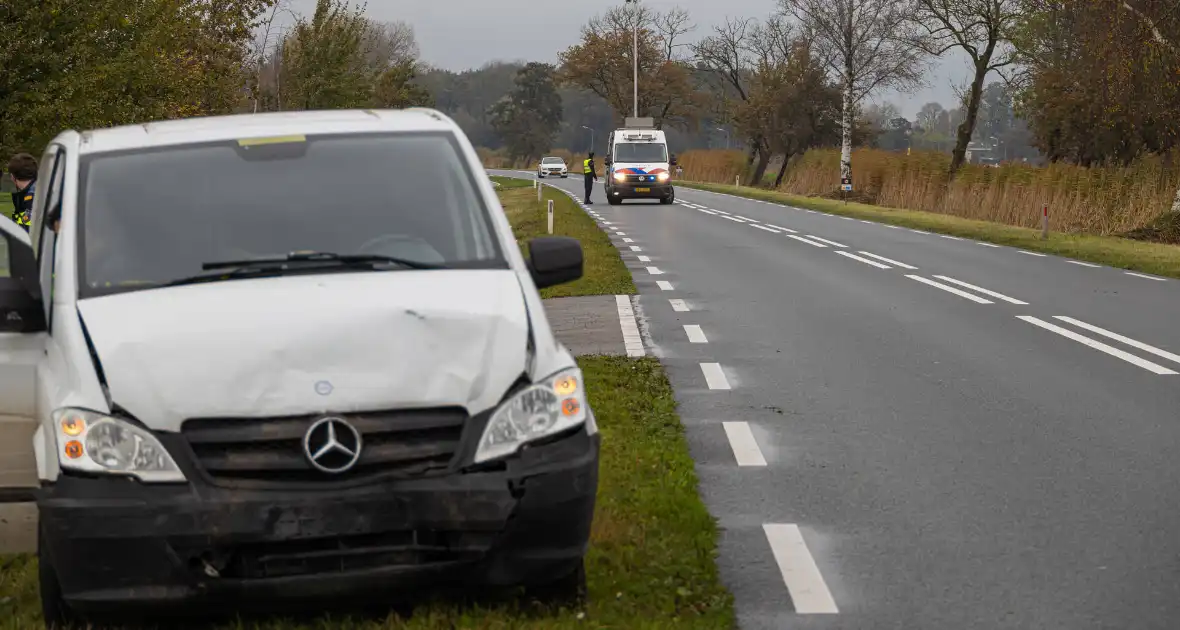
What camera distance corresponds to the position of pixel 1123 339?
12555 mm

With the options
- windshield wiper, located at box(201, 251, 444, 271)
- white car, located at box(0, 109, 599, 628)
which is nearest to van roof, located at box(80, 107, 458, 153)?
white car, located at box(0, 109, 599, 628)

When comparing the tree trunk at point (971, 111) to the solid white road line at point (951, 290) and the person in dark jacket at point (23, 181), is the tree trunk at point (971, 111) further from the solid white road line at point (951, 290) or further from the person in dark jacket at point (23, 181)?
the person in dark jacket at point (23, 181)

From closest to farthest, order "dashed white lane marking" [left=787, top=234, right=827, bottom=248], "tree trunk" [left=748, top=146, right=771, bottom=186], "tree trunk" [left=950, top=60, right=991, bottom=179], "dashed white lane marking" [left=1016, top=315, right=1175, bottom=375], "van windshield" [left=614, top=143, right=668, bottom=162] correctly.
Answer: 1. "dashed white lane marking" [left=1016, top=315, right=1175, bottom=375]
2. "dashed white lane marking" [left=787, top=234, right=827, bottom=248]
3. "van windshield" [left=614, top=143, right=668, bottom=162]
4. "tree trunk" [left=950, top=60, right=991, bottom=179]
5. "tree trunk" [left=748, top=146, right=771, bottom=186]

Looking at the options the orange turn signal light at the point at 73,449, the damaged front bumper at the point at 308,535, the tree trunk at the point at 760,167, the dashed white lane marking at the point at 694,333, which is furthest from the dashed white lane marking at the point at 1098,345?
the tree trunk at the point at 760,167

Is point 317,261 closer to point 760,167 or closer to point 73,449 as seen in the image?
point 73,449

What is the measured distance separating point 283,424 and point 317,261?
0.91 m

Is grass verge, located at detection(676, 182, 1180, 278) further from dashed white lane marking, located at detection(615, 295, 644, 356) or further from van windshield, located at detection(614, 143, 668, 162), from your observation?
dashed white lane marking, located at detection(615, 295, 644, 356)

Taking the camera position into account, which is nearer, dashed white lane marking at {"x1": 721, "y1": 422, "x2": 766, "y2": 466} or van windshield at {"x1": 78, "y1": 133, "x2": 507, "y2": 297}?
van windshield at {"x1": 78, "y1": 133, "x2": 507, "y2": 297}

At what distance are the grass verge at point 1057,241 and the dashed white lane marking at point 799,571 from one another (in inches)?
586

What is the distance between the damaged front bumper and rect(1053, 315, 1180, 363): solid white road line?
310 inches

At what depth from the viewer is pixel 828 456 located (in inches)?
308

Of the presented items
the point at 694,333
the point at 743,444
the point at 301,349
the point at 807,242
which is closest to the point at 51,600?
the point at 301,349

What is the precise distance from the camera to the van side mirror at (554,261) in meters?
5.75

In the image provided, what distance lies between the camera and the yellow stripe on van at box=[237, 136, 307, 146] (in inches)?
230
